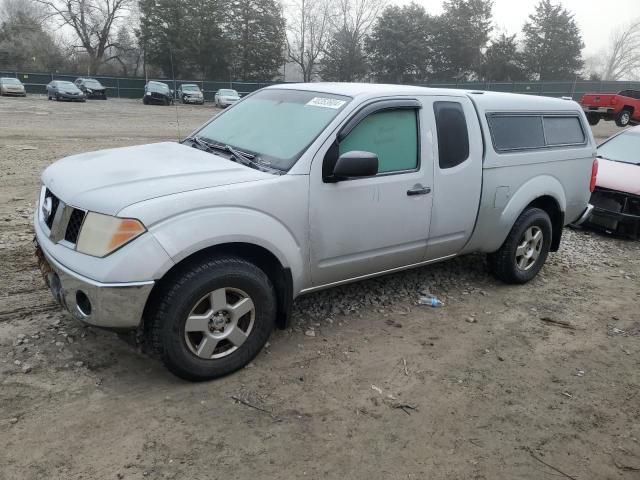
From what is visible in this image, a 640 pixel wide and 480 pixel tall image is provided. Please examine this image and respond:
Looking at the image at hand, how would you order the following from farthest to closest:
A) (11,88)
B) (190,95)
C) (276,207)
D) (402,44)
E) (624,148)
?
(402,44) → (190,95) → (11,88) → (624,148) → (276,207)

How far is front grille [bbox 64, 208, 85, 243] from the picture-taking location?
10.3 feet

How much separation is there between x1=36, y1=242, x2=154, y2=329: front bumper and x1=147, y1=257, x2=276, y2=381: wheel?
0.15 m

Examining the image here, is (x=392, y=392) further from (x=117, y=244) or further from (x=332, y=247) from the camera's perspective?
(x=117, y=244)

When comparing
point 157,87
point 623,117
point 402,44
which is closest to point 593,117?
point 623,117

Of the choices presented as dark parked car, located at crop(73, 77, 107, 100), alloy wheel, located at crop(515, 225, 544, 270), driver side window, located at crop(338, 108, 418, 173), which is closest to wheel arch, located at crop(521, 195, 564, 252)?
alloy wheel, located at crop(515, 225, 544, 270)

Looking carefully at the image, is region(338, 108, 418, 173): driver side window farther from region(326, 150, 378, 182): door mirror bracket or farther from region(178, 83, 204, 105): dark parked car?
region(178, 83, 204, 105): dark parked car

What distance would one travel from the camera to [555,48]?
177ft

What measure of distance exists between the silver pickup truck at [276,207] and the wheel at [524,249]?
2 centimetres

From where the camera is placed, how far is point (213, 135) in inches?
172

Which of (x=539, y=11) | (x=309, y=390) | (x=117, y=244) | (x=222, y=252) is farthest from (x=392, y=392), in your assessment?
(x=539, y=11)

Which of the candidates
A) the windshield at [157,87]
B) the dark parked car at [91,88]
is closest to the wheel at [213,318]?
the windshield at [157,87]

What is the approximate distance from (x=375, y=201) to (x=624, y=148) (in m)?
6.31

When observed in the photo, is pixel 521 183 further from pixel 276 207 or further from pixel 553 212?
pixel 276 207

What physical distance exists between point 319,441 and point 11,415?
173cm
